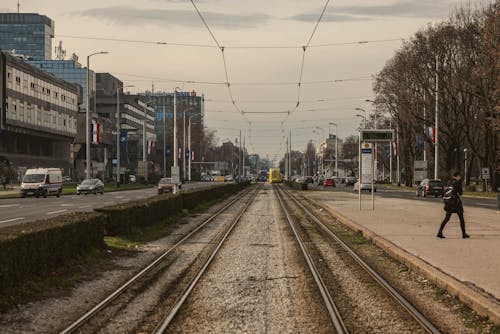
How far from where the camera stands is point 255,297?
9.58 meters

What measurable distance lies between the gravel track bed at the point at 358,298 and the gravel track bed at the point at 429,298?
319 millimetres

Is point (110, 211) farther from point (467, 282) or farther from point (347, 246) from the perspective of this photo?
point (467, 282)

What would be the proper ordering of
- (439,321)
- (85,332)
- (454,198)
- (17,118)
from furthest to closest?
1. (17,118)
2. (454,198)
3. (439,321)
4. (85,332)

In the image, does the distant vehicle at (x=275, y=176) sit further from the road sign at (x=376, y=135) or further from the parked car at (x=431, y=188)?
the road sign at (x=376, y=135)

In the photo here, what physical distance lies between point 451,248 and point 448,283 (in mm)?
5065

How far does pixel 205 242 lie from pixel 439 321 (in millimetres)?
10474

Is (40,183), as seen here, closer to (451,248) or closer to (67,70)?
(451,248)

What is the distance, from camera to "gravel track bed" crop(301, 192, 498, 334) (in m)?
7.71

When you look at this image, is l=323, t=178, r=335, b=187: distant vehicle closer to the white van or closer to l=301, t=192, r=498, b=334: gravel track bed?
the white van

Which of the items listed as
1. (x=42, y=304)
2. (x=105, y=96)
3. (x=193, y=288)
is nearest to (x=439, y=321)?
(x=193, y=288)

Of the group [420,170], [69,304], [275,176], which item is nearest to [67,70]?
[275,176]

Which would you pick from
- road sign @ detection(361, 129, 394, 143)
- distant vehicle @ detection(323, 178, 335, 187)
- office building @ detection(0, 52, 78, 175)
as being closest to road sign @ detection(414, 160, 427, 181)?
distant vehicle @ detection(323, 178, 335, 187)

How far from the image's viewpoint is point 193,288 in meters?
10.3

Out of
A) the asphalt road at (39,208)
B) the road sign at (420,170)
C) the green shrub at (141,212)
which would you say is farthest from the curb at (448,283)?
the road sign at (420,170)
